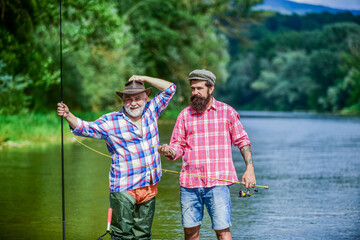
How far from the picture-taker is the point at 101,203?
10156mm

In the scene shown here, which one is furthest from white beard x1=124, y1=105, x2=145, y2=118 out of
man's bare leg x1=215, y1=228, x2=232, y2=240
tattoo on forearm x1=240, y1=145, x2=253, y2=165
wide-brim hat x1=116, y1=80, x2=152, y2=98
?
man's bare leg x1=215, y1=228, x2=232, y2=240

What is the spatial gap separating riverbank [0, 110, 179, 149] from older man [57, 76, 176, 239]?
15.5 meters

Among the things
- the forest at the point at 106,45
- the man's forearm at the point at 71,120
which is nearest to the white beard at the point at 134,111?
the man's forearm at the point at 71,120

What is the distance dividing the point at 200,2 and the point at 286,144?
64.9 feet

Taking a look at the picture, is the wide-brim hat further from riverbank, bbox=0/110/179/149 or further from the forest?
riverbank, bbox=0/110/179/149

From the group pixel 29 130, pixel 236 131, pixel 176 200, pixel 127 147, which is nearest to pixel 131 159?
pixel 127 147

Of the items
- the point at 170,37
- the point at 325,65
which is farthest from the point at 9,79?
the point at 325,65

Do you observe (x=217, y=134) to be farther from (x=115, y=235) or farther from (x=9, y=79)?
(x=9, y=79)

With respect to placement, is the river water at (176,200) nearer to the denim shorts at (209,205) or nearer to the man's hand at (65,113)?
the denim shorts at (209,205)

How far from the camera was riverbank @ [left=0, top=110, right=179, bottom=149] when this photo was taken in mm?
21828

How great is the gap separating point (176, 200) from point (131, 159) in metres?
4.83

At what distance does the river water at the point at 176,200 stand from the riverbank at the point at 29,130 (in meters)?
3.26

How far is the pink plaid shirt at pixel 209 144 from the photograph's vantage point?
18.9ft

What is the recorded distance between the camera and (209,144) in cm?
581
